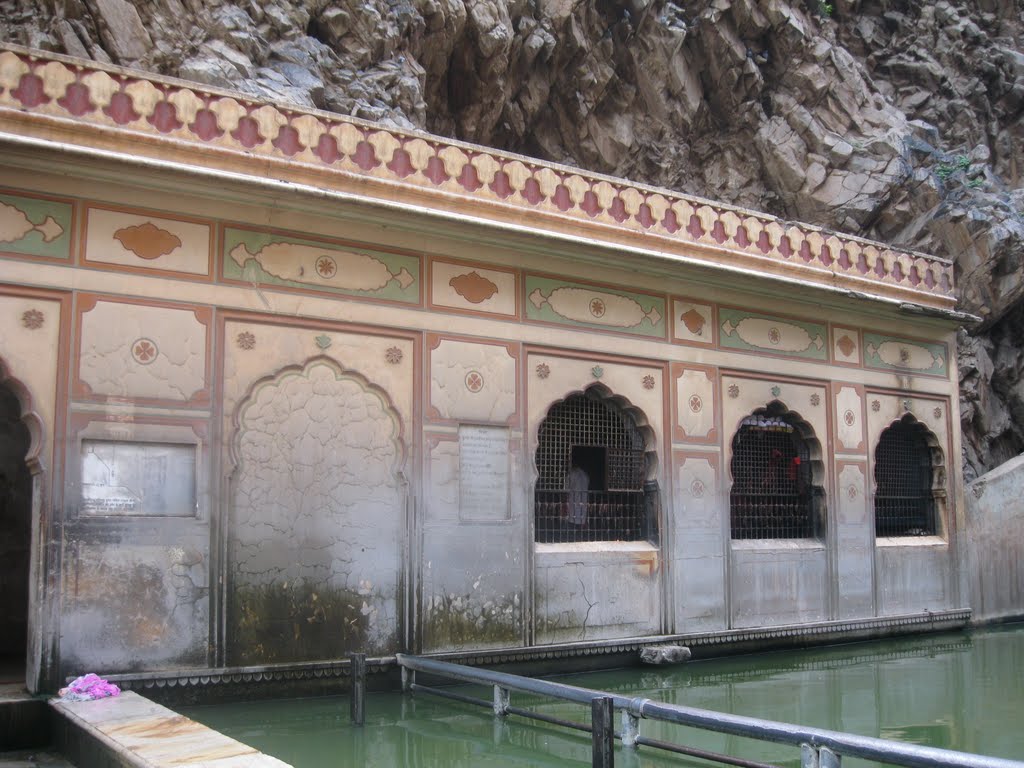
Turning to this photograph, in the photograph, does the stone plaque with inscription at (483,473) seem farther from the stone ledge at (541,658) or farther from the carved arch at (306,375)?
the stone ledge at (541,658)

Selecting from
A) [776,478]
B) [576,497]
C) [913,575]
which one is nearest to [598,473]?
[576,497]

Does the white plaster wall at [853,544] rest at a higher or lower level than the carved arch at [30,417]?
lower

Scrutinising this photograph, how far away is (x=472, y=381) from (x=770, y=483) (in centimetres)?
398

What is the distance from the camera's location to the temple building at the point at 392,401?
6.42 m

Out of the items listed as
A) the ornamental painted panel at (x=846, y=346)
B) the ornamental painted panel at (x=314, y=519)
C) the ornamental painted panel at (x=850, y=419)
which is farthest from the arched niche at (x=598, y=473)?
the ornamental painted panel at (x=846, y=346)

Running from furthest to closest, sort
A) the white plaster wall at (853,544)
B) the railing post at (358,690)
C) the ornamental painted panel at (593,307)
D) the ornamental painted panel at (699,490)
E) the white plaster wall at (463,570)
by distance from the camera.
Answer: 1. the white plaster wall at (853,544)
2. the ornamental painted panel at (699,490)
3. the ornamental painted panel at (593,307)
4. the white plaster wall at (463,570)
5. the railing post at (358,690)

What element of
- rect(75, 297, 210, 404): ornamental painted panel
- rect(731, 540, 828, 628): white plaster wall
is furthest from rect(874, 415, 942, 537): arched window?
rect(75, 297, 210, 404): ornamental painted panel

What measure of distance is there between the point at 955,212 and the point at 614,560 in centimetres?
1101

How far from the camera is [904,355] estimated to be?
1147cm

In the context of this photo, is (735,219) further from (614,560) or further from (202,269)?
(202,269)

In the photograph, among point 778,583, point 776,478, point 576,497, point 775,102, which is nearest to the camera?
point 576,497

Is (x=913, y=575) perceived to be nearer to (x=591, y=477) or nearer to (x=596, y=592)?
(x=591, y=477)

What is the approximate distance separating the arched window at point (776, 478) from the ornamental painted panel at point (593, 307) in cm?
157

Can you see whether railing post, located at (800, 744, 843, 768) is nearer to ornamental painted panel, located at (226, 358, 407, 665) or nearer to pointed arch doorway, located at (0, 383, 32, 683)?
ornamental painted panel, located at (226, 358, 407, 665)
